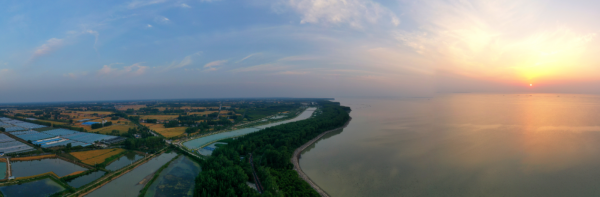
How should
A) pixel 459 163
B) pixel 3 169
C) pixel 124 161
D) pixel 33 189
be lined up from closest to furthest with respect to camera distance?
1. pixel 33 189
2. pixel 3 169
3. pixel 459 163
4. pixel 124 161

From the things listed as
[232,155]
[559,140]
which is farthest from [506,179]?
[232,155]

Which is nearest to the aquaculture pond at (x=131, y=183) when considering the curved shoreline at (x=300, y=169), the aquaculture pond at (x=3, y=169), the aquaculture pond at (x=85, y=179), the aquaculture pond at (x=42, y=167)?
the aquaculture pond at (x=85, y=179)

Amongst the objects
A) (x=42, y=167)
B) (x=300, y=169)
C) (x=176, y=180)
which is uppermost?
(x=42, y=167)

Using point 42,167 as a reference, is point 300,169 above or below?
below

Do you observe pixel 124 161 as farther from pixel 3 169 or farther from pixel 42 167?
pixel 3 169

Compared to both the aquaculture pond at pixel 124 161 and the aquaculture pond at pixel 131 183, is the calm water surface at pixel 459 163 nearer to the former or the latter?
the aquaculture pond at pixel 131 183

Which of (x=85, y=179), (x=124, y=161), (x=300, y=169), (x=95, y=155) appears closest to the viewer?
(x=85, y=179)

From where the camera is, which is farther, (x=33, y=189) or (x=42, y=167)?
(x=42, y=167)

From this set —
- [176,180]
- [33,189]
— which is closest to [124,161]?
[33,189]
